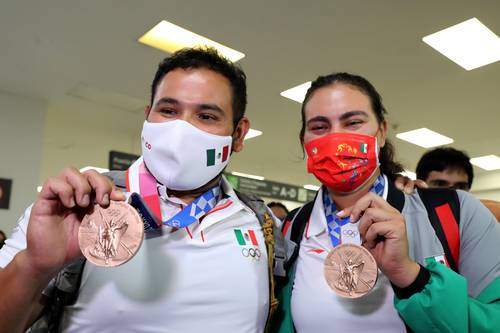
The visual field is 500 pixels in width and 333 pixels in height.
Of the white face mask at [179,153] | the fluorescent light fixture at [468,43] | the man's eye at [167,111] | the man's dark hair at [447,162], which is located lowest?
the white face mask at [179,153]

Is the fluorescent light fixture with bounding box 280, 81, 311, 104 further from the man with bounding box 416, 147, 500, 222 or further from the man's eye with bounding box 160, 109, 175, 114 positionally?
the man's eye with bounding box 160, 109, 175, 114

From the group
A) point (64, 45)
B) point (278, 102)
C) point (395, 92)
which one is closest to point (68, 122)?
point (64, 45)

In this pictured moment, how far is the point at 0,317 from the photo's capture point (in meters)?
0.97

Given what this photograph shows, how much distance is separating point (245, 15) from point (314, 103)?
230 cm

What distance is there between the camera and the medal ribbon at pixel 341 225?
145cm

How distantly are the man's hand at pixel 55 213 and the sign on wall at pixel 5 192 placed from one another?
512cm

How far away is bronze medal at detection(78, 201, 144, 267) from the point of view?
0.94 m

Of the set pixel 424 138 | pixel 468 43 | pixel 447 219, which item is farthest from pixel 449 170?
pixel 424 138

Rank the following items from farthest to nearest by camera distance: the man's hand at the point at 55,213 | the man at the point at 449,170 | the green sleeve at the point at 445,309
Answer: the man at the point at 449,170, the green sleeve at the point at 445,309, the man's hand at the point at 55,213

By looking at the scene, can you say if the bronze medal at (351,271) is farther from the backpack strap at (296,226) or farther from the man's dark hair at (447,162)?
the man's dark hair at (447,162)

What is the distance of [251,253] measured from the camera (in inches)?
52.2

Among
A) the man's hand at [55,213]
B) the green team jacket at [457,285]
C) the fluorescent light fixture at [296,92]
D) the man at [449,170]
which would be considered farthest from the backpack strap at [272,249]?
the fluorescent light fixture at [296,92]

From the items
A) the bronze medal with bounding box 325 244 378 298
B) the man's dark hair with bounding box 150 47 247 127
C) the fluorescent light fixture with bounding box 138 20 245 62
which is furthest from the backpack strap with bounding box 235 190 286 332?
the fluorescent light fixture with bounding box 138 20 245 62

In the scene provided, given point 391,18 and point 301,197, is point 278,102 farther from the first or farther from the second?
point 301,197
